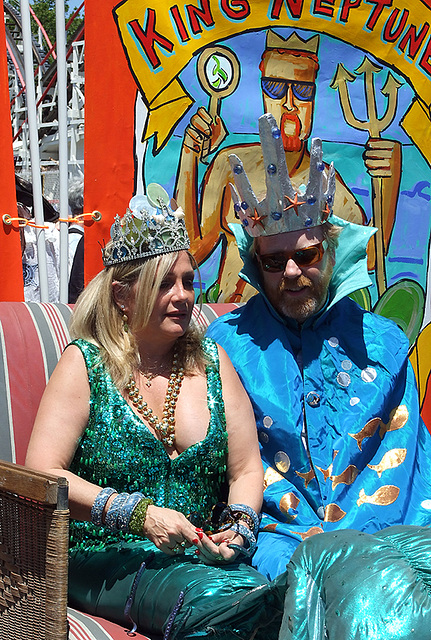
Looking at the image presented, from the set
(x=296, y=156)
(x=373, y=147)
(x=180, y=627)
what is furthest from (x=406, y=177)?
(x=180, y=627)

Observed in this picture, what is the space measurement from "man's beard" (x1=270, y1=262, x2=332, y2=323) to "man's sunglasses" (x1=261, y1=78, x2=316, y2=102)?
50.2 inches

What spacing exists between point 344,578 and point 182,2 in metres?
2.62

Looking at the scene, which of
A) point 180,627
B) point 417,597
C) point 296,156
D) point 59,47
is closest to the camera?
point 417,597

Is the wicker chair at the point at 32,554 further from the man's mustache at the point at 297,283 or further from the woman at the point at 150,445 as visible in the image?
the man's mustache at the point at 297,283

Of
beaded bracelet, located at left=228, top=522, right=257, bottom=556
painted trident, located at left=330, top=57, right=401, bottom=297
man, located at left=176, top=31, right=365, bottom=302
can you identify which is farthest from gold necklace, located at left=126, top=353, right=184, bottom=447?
painted trident, located at left=330, top=57, right=401, bottom=297

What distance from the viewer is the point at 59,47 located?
3078mm

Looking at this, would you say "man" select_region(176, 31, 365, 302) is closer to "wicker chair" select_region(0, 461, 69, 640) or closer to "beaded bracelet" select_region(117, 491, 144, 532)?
"beaded bracelet" select_region(117, 491, 144, 532)

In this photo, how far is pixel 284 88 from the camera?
3.43 metres

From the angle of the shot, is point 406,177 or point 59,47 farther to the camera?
point 406,177

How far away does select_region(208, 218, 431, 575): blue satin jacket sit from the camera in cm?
223

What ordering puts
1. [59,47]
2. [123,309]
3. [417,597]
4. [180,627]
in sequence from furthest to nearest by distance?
[59,47] → [123,309] → [180,627] → [417,597]

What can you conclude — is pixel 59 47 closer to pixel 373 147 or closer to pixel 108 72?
pixel 108 72

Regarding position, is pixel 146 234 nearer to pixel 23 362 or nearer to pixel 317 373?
pixel 23 362

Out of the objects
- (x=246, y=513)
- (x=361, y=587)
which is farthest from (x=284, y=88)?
(x=361, y=587)
